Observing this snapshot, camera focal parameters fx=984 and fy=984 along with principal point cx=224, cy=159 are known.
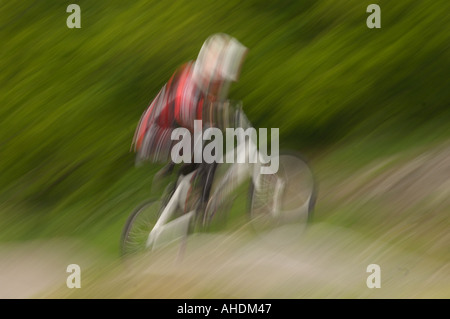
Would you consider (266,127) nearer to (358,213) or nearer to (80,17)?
(358,213)

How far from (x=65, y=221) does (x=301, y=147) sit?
6.44 feet

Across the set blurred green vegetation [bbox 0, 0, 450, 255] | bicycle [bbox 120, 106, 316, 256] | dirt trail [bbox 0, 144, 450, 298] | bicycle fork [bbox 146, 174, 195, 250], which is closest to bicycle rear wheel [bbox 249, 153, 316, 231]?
bicycle [bbox 120, 106, 316, 256]

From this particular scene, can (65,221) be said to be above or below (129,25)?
below

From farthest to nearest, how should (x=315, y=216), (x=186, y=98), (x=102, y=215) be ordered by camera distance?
(x=102, y=215)
(x=315, y=216)
(x=186, y=98)

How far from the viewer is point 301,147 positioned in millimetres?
7863

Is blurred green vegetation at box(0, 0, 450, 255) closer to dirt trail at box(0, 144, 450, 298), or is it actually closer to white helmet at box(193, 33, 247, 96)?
dirt trail at box(0, 144, 450, 298)

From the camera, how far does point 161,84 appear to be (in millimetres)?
8188

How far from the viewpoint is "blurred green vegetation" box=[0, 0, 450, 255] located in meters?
7.85

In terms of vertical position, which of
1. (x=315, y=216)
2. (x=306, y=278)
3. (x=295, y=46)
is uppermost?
(x=295, y=46)

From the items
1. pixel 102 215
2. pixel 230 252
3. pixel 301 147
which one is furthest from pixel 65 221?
pixel 301 147

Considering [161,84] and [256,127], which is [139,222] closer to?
[256,127]

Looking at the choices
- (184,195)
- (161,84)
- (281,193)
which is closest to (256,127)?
(161,84)

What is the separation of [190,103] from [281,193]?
3.01 ft

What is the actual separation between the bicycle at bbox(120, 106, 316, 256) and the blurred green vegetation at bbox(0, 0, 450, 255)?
552 mm
